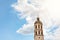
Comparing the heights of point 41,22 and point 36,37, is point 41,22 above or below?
above

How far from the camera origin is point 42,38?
5659 centimetres

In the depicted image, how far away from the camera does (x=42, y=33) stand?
2250 inches

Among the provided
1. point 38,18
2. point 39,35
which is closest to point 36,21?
point 38,18

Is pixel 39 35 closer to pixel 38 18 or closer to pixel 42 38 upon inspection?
pixel 42 38

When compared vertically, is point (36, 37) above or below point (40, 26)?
below

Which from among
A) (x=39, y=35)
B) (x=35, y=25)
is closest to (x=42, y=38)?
(x=39, y=35)

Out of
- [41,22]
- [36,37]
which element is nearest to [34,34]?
[36,37]

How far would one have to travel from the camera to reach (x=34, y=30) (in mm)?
57594

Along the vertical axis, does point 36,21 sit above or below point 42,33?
above

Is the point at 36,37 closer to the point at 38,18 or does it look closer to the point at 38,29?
the point at 38,29

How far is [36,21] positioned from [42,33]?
4.70 metres

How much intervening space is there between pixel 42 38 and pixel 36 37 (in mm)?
1967

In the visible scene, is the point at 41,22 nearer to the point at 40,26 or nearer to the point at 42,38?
the point at 40,26

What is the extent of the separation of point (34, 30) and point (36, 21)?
3386 millimetres
